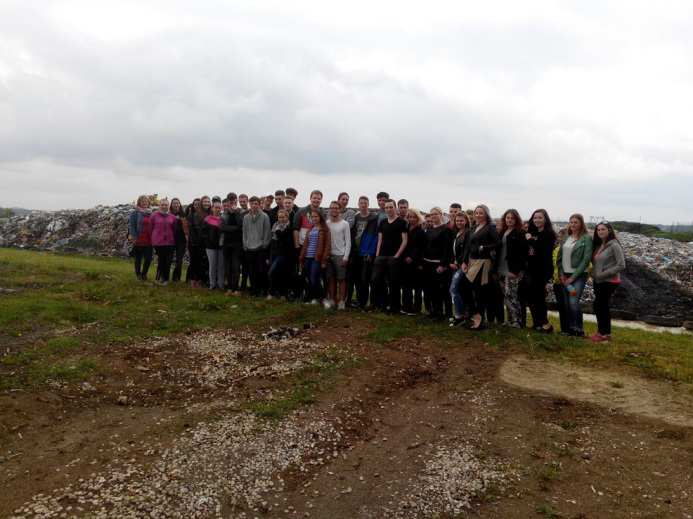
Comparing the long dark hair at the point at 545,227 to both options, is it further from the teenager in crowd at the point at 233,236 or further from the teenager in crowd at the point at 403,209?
the teenager in crowd at the point at 233,236

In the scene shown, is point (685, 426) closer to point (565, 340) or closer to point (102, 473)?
point (565, 340)

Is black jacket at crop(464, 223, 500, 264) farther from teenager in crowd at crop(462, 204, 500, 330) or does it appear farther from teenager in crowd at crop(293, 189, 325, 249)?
teenager in crowd at crop(293, 189, 325, 249)

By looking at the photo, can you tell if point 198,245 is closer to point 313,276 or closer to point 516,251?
point 313,276

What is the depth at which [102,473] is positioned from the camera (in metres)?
4.80

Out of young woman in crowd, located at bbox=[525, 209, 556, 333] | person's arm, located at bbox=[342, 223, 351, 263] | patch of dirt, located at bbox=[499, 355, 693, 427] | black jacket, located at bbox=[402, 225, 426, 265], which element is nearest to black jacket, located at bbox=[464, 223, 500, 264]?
young woman in crowd, located at bbox=[525, 209, 556, 333]

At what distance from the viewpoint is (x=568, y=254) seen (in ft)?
31.0

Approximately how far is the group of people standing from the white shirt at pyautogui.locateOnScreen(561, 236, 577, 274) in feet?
0.06

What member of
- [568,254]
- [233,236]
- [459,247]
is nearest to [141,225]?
[233,236]

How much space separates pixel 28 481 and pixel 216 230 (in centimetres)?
849

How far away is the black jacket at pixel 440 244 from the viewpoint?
10250 mm

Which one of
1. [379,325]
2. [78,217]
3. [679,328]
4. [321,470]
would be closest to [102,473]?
[321,470]

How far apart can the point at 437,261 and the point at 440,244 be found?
36 cm

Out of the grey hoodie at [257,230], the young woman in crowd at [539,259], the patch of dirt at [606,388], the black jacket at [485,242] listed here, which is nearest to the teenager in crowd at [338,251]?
the grey hoodie at [257,230]

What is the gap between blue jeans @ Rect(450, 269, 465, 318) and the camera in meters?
9.87
